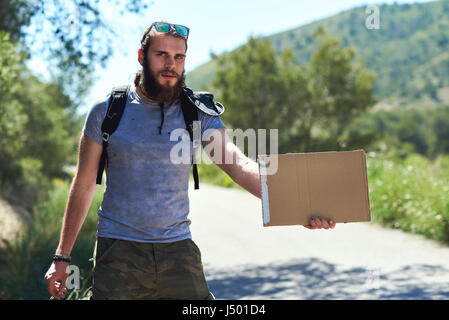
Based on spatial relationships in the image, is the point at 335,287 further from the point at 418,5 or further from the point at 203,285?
the point at 418,5

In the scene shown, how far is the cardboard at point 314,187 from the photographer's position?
2.54 metres

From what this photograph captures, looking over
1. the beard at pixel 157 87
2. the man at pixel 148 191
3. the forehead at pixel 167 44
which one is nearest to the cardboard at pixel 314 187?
the man at pixel 148 191

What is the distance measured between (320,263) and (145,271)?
22.8 feet

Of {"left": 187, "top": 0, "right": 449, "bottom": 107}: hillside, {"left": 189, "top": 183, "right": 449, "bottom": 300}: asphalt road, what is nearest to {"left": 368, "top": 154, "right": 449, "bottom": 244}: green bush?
{"left": 189, "top": 183, "right": 449, "bottom": 300}: asphalt road

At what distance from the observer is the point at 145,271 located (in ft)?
9.00

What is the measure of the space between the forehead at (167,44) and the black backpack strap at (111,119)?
0.93ft

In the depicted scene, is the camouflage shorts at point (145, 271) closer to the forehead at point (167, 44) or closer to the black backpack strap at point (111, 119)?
the black backpack strap at point (111, 119)

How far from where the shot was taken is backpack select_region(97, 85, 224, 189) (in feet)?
9.21

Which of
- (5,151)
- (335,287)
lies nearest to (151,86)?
(335,287)

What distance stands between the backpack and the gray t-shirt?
0.09 ft

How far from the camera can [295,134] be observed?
4053cm

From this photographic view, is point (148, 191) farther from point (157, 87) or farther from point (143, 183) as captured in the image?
point (157, 87)

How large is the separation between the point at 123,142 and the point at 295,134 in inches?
1503

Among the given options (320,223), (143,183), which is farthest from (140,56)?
(320,223)
